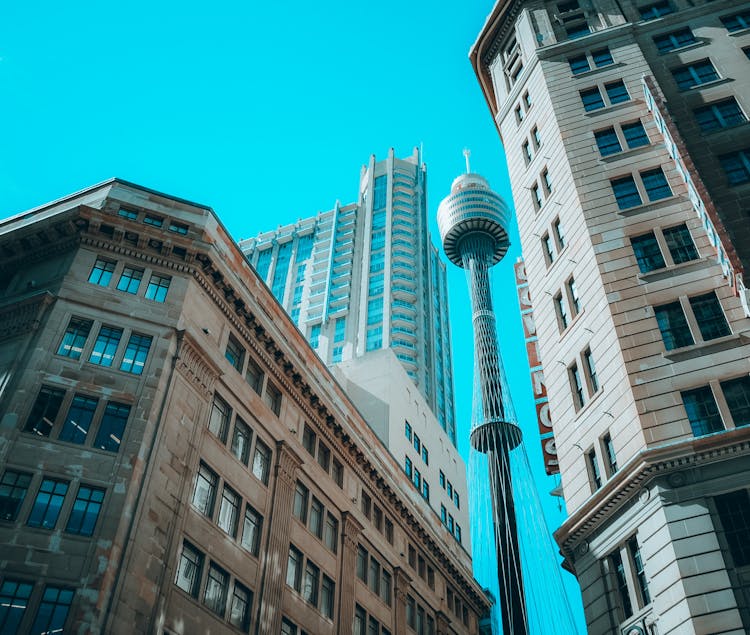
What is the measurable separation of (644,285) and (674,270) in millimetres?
1578

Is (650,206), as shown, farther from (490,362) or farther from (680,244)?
(490,362)

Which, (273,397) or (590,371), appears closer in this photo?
(590,371)

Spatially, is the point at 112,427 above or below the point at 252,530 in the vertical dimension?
above

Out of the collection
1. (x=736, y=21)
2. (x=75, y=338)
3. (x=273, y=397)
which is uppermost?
(x=736, y=21)

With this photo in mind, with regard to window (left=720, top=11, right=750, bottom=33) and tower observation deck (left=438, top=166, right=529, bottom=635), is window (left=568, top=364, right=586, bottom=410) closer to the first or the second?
window (left=720, top=11, right=750, bottom=33)

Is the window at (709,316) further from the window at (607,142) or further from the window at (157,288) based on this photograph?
the window at (157,288)

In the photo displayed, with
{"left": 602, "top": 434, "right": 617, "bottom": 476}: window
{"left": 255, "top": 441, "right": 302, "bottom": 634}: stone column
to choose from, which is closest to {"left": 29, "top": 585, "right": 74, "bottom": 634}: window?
{"left": 255, "top": 441, "right": 302, "bottom": 634}: stone column

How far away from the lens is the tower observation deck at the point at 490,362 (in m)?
105

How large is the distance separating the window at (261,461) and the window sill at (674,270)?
2082 cm

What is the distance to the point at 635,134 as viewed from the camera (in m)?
42.7

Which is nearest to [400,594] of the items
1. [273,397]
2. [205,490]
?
[273,397]

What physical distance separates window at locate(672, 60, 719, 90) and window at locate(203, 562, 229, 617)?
36.8 meters

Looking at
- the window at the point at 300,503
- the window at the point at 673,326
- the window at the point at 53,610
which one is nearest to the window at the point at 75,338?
the window at the point at 53,610

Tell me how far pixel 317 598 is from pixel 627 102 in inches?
1314
